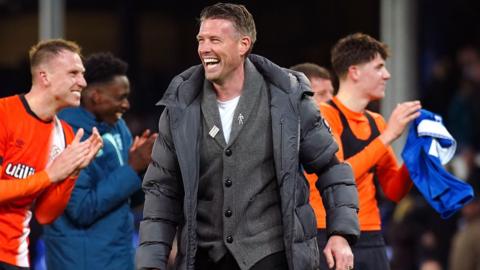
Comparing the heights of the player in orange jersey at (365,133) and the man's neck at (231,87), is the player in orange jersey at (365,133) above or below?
below

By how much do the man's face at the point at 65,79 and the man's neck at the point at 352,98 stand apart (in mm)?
1552

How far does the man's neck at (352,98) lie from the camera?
7809 millimetres

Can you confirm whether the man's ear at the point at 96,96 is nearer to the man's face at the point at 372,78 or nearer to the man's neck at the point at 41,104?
the man's neck at the point at 41,104

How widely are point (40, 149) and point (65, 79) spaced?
0.42 metres

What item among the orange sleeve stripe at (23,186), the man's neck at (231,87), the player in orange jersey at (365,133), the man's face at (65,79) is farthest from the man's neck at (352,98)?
the orange sleeve stripe at (23,186)

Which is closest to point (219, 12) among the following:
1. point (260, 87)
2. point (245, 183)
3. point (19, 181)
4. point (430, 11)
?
point (260, 87)

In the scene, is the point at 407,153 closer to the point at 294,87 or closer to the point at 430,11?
the point at 294,87

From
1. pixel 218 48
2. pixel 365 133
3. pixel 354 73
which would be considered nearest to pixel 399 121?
pixel 365 133

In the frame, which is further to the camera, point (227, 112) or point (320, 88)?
point (320, 88)

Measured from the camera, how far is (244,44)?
6.07 meters

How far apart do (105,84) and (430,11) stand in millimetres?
→ 5635

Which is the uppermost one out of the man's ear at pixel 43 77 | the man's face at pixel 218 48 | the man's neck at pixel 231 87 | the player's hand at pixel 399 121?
the man's face at pixel 218 48

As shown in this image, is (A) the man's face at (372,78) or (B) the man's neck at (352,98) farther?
(A) the man's face at (372,78)

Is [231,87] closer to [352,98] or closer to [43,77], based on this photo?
[43,77]
